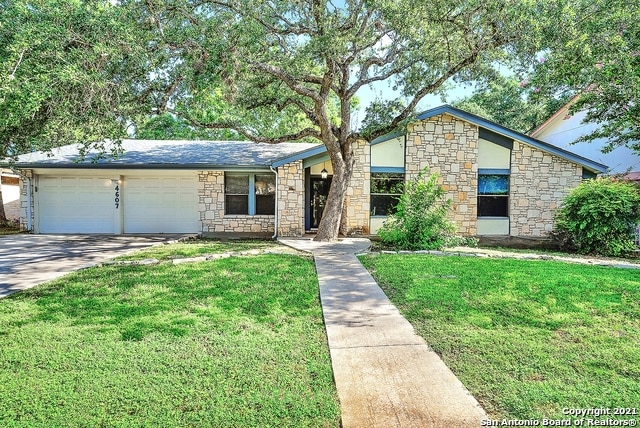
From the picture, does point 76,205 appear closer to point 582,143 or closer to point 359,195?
point 359,195

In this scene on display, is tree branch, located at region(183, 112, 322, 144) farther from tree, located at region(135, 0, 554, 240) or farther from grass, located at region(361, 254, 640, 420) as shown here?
grass, located at region(361, 254, 640, 420)

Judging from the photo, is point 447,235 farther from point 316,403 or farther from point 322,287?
point 316,403

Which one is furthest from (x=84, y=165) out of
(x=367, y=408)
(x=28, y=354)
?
(x=367, y=408)

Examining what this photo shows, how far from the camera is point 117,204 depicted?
13562 millimetres

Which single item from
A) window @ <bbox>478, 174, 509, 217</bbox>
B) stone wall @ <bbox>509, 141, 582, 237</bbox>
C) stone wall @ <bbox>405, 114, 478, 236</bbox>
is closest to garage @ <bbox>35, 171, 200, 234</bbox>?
stone wall @ <bbox>405, 114, 478, 236</bbox>

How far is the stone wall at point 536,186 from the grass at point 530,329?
213 inches

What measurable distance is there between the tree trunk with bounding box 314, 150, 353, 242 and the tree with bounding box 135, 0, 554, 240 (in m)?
0.03

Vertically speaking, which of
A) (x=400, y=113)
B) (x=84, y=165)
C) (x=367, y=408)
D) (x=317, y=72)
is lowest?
(x=367, y=408)

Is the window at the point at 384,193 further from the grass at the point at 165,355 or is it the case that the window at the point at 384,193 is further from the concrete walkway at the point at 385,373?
the concrete walkway at the point at 385,373

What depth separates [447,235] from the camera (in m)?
10.6

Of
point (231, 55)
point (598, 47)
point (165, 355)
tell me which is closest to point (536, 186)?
point (598, 47)

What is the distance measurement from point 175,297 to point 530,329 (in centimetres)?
489

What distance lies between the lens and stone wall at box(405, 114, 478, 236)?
41.0ft

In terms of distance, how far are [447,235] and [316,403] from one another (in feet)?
28.6
